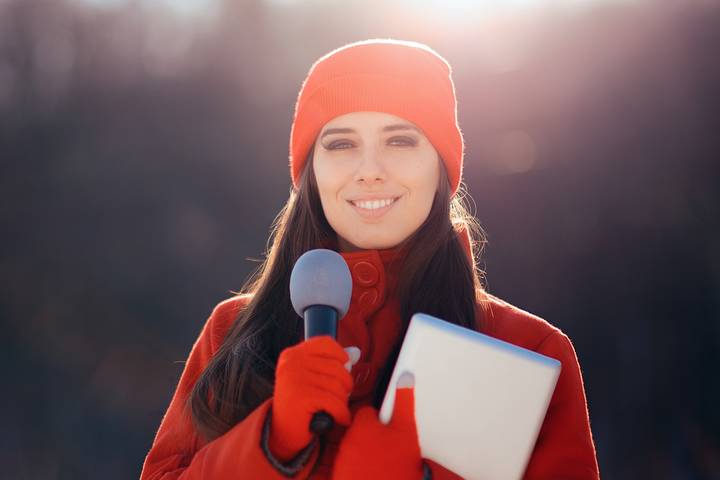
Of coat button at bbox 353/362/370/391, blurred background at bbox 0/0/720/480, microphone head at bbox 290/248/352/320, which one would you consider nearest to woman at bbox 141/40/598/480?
coat button at bbox 353/362/370/391

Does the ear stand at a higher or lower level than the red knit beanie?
lower

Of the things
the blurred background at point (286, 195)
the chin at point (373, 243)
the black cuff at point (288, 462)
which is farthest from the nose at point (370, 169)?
the blurred background at point (286, 195)

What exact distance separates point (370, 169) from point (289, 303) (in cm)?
30

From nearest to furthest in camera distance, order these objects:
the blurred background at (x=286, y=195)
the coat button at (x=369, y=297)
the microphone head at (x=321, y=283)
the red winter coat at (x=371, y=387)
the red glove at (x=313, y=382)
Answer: the red glove at (x=313, y=382)
the microphone head at (x=321, y=283)
the red winter coat at (x=371, y=387)
the coat button at (x=369, y=297)
the blurred background at (x=286, y=195)

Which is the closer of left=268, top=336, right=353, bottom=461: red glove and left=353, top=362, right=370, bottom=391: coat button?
left=268, top=336, right=353, bottom=461: red glove

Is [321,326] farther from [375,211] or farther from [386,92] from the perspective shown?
[386,92]

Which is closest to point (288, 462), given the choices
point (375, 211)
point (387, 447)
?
point (387, 447)

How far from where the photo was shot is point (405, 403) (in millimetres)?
1016

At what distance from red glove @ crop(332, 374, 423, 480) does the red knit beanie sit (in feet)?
1.93

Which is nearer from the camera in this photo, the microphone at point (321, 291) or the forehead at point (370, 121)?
the microphone at point (321, 291)

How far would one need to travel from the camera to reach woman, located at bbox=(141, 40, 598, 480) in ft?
4.17

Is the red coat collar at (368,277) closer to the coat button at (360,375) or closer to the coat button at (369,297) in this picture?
the coat button at (369,297)

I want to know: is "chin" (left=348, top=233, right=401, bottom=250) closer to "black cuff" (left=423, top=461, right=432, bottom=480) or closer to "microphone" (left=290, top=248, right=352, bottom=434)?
"microphone" (left=290, top=248, right=352, bottom=434)

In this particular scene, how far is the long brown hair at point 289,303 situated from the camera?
4.19 feet
